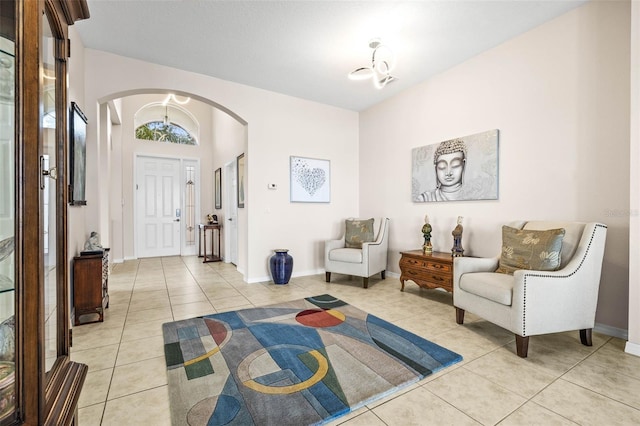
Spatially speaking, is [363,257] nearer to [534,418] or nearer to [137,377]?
[534,418]

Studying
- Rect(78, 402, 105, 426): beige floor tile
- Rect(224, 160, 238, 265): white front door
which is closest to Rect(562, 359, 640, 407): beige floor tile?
Rect(78, 402, 105, 426): beige floor tile

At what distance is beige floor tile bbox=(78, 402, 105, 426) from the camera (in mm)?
1451

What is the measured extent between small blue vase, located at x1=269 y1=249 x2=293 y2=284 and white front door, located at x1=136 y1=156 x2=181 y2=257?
3.89 metres

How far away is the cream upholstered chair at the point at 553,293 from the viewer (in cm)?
210

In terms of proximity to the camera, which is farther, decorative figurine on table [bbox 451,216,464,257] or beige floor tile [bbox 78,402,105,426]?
decorative figurine on table [bbox 451,216,464,257]

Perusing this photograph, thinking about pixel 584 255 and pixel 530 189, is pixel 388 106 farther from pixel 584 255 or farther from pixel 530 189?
pixel 584 255

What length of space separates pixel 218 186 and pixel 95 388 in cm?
530

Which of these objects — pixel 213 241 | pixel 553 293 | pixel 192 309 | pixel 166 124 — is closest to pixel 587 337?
pixel 553 293

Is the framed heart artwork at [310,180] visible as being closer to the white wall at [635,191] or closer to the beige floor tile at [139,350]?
the beige floor tile at [139,350]

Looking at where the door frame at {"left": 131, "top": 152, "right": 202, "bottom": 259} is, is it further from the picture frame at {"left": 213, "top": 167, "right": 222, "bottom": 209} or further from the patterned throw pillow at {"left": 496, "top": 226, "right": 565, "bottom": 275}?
the patterned throw pillow at {"left": 496, "top": 226, "right": 565, "bottom": 275}

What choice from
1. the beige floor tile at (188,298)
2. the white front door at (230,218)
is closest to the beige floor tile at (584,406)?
the beige floor tile at (188,298)

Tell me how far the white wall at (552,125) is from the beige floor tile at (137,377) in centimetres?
330

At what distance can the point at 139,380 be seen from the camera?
1830 millimetres

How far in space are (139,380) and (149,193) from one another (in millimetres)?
5708
